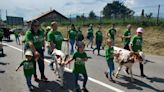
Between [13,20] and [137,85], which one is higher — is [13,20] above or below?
above

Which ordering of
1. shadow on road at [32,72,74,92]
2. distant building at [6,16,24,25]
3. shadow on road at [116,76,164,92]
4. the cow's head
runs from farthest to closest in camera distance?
distant building at [6,16,24,25]
the cow's head
shadow on road at [116,76,164,92]
shadow on road at [32,72,74,92]

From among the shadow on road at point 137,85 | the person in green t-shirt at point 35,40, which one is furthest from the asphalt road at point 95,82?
the person in green t-shirt at point 35,40

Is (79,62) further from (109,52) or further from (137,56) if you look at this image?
(137,56)

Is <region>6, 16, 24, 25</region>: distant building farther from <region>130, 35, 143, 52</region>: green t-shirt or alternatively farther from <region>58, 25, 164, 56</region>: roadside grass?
<region>130, 35, 143, 52</region>: green t-shirt

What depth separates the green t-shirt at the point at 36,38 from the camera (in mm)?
11469

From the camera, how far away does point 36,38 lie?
11680mm

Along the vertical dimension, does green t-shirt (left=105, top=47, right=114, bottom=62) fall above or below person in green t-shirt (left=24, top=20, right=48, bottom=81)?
below

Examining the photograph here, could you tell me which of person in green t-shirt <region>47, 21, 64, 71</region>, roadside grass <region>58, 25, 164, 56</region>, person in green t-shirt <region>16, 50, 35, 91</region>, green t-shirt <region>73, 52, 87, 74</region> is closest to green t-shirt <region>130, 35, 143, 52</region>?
person in green t-shirt <region>47, 21, 64, 71</region>

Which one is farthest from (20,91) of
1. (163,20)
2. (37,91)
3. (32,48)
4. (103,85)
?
(163,20)

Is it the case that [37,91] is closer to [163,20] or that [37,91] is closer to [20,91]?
[20,91]

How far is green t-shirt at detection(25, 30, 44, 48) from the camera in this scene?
1147cm

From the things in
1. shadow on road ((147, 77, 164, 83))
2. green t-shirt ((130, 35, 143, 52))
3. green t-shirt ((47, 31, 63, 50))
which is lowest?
shadow on road ((147, 77, 164, 83))

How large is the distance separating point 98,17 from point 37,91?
33.7 metres

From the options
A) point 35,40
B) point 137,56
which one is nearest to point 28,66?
point 35,40
